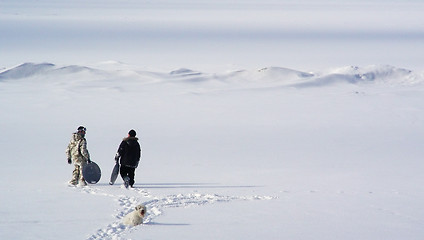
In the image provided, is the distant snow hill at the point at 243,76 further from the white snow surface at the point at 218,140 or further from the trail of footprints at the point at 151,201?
the trail of footprints at the point at 151,201

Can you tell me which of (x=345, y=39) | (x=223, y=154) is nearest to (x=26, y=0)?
(x=345, y=39)

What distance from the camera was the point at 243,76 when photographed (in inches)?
1081

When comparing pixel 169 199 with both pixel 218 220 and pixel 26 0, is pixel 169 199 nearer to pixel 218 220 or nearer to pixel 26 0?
pixel 218 220

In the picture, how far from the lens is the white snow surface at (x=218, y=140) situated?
8.21m

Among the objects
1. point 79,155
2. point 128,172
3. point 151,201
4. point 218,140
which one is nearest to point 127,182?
point 128,172

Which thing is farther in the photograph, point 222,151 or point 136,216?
point 222,151

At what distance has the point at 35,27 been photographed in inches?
2109

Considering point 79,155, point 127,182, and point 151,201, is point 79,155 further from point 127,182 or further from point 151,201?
point 151,201

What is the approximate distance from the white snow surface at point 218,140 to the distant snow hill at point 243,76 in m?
0.07

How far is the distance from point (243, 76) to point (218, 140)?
11.6 meters

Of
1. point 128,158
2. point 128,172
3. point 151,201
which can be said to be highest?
point 128,158

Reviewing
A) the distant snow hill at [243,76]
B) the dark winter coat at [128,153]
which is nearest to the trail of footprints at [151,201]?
the dark winter coat at [128,153]

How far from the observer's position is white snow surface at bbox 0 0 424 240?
8211 mm

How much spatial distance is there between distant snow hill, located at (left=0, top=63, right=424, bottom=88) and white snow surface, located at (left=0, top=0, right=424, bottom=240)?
0.24 feet
